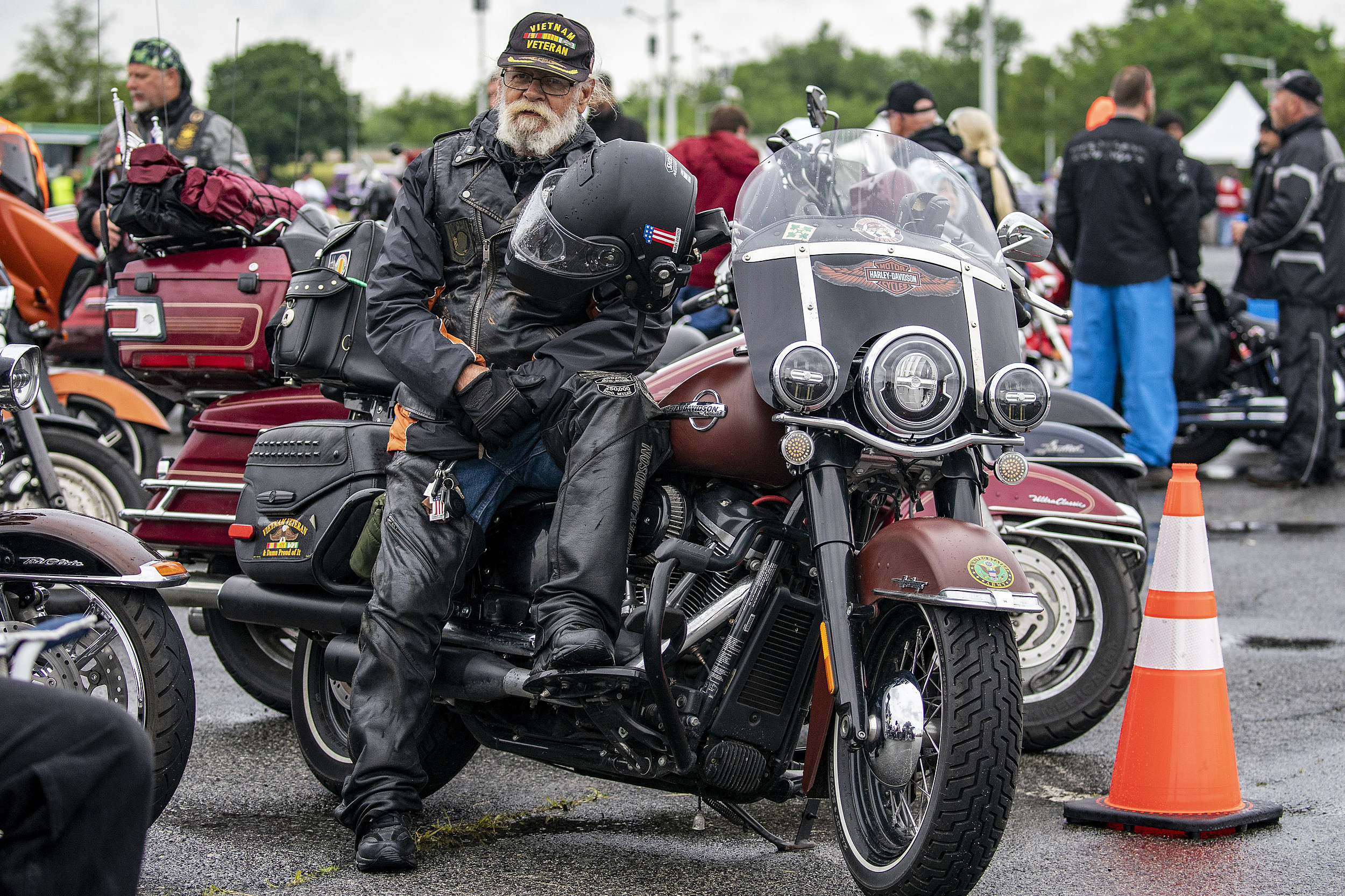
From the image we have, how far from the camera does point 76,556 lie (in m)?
3.60

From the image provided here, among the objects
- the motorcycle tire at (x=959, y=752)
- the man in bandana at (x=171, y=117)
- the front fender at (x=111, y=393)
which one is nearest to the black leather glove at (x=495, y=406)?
the motorcycle tire at (x=959, y=752)

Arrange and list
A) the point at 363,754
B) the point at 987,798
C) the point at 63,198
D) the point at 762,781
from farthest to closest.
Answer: the point at 63,198, the point at 363,754, the point at 762,781, the point at 987,798

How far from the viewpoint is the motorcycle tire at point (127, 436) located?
23.5 ft

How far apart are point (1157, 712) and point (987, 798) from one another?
3.55 feet

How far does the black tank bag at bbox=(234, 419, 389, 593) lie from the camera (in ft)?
13.2

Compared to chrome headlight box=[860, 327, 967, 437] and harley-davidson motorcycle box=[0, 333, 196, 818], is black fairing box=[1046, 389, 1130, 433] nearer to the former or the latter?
chrome headlight box=[860, 327, 967, 437]

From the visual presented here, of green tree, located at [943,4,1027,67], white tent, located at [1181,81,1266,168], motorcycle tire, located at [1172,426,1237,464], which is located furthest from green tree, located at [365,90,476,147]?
motorcycle tire, located at [1172,426,1237,464]

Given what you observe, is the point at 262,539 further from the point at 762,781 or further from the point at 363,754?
the point at 762,781

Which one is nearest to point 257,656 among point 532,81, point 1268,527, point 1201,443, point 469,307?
point 469,307

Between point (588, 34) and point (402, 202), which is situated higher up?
point (588, 34)

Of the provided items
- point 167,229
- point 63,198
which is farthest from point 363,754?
point 63,198

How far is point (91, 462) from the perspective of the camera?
6160mm

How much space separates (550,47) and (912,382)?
1392 millimetres

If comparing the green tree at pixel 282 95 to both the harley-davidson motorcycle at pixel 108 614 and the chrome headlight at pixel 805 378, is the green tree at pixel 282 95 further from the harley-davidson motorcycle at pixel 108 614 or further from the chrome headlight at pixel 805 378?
the chrome headlight at pixel 805 378
